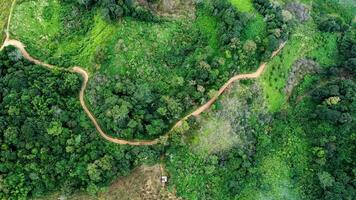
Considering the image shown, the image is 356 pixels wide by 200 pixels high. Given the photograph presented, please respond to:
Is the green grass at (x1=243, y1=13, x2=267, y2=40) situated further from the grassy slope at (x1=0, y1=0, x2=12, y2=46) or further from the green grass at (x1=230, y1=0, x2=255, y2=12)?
the grassy slope at (x1=0, y1=0, x2=12, y2=46)

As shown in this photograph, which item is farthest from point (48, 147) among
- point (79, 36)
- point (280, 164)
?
point (280, 164)

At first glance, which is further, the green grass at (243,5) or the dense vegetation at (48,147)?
the green grass at (243,5)

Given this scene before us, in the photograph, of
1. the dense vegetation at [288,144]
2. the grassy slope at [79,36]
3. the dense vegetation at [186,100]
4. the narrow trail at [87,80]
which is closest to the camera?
the dense vegetation at [186,100]

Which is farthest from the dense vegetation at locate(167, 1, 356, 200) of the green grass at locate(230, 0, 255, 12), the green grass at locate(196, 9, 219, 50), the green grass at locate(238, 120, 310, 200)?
the green grass at locate(196, 9, 219, 50)

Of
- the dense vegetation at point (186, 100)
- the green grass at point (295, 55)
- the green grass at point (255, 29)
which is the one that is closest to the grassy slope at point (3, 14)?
the dense vegetation at point (186, 100)

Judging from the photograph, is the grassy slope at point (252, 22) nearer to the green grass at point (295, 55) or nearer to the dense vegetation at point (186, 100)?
the dense vegetation at point (186, 100)

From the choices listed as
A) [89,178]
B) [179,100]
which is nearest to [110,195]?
[89,178]

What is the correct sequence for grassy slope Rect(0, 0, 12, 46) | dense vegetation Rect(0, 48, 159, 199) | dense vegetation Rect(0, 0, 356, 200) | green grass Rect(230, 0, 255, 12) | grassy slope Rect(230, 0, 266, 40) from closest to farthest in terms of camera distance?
1. dense vegetation Rect(0, 48, 159, 199)
2. dense vegetation Rect(0, 0, 356, 200)
3. grassy slope Rect(0, 0, 12, 46)
4. grassy slope Rect(230, 0, 266, 40)
5. green grass Rect(230, 0, 255, 12)

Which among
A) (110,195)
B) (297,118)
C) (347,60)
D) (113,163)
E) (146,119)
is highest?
(347,60)

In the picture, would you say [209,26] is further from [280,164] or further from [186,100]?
Answer: [280,164]

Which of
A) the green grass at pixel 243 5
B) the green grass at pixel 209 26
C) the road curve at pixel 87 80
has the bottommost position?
the road curve at pixel 87 80

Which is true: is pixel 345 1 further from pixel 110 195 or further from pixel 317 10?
pixel 110 195
